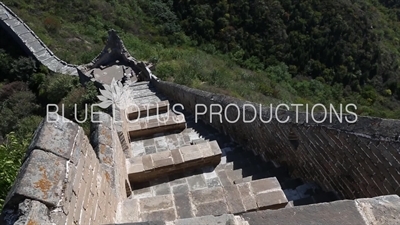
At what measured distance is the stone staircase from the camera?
3102 mm

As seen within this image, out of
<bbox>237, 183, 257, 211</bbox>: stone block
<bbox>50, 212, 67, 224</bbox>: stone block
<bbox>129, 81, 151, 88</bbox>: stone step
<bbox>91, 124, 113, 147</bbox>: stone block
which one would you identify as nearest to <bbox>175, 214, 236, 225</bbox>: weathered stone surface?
<bbox>50, 212, 67, 224</bbox>: stone block

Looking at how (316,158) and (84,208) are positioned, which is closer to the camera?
(84,208)

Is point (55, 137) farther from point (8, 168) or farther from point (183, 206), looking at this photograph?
point (8, 168)

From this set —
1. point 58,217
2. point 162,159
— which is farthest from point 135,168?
point 58,217

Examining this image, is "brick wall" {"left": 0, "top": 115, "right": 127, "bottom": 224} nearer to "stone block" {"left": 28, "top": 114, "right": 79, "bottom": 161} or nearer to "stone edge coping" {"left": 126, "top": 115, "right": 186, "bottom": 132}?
"stone block" {"left": 28, "top": 114, "right": 79, "bottom": 161}

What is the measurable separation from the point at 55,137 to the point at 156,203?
126cm

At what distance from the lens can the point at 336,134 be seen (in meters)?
3.25

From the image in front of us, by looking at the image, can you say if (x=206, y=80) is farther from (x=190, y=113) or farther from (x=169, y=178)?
(x=169, y=178)

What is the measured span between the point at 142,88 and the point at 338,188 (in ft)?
29.6

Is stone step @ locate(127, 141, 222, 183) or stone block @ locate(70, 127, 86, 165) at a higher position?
stone block @ locate(70, 127, 86, 165)

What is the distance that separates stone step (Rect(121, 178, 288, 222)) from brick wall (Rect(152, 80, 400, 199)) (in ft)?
1.93

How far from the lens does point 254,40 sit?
26.6 meters

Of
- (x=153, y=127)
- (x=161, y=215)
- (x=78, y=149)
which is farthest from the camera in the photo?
(x=153, y=127)

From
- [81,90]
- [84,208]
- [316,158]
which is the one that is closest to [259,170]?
[316,158]
